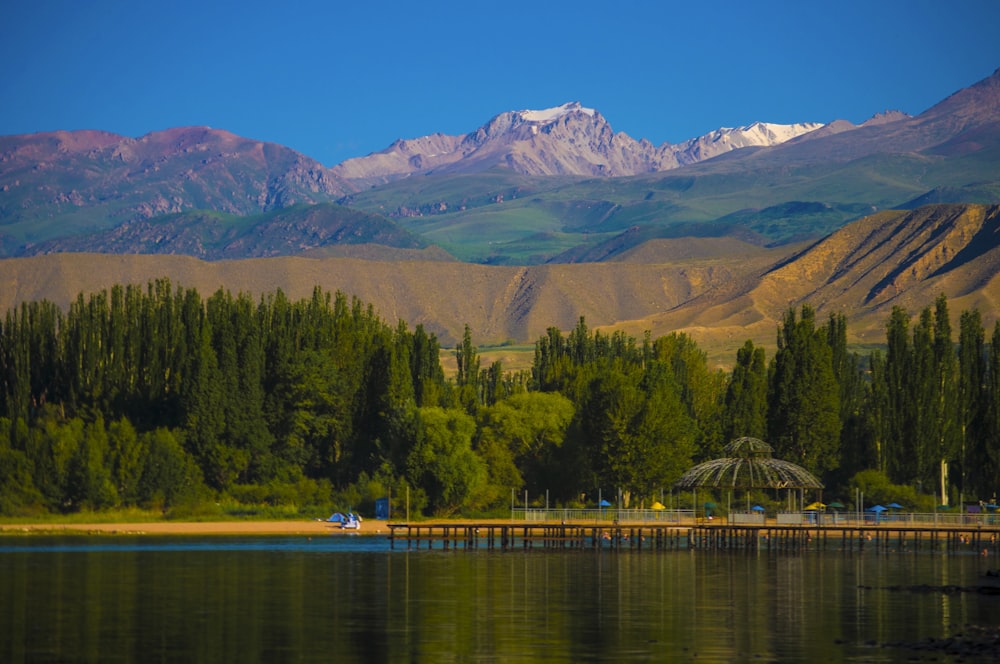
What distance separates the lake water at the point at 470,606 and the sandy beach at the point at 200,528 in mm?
14871

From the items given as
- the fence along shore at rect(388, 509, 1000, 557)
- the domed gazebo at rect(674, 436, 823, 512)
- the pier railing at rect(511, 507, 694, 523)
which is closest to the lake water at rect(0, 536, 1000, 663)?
the fence along shore at rect(388, 509, 1000, 557)

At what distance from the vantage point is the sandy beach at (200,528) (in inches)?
4432

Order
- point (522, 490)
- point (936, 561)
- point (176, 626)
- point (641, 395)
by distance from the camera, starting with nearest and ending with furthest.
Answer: point (176, 626)
point (936, 561)
point (641, 395)
point (522, 490)

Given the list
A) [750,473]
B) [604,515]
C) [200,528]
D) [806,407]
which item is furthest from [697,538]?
[200,528]

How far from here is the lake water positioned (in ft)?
165

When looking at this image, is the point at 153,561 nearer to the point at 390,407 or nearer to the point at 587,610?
the point at 587,610

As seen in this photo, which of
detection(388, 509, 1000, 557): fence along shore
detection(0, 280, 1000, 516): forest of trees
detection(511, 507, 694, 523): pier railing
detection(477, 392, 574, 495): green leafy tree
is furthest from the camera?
detection(477, 392, 574, 495): green leafy tree

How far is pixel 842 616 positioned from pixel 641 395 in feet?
185

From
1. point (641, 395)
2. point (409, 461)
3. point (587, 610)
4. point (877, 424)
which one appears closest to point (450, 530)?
point (409, 461)

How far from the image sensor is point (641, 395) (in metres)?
116

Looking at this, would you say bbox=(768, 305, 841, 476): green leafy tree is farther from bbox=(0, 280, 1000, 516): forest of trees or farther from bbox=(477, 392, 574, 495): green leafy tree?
bbox=(477, 392, 574, 495): green leafy tree

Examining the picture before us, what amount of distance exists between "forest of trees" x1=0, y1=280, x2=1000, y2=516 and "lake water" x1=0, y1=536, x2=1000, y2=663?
19659 mm

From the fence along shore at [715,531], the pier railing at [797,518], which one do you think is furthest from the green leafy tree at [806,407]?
the pier railing at [797,518]

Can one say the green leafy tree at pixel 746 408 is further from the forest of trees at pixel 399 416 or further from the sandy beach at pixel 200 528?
the sandy beach at pixel 200 528
